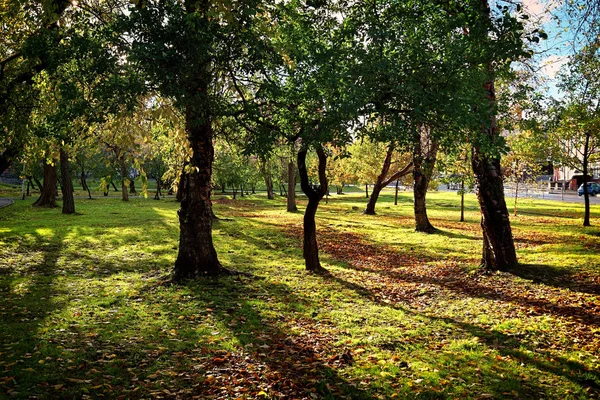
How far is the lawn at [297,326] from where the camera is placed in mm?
6070

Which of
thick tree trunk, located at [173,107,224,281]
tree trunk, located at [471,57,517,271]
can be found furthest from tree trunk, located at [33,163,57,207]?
tree trunk, located at [471,57,517,271]

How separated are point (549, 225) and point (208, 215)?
22349 mm

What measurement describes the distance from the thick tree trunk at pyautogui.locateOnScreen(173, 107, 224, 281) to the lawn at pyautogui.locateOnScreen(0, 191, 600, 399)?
630 mm

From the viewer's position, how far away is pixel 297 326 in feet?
29.0

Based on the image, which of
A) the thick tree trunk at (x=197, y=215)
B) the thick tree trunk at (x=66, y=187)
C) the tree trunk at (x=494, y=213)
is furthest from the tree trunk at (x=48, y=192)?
the tree trunk at (x=494, y=213)

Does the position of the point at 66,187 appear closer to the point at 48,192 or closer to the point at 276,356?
the point at 48,192

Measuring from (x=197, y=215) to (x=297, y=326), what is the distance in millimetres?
4573

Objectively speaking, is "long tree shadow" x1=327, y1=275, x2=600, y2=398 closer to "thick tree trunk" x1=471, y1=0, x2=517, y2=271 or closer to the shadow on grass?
the shadow on grass

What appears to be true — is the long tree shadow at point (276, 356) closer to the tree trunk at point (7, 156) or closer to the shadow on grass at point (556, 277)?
the shadow on grass at point (556, 277)

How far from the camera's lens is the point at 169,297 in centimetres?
1054

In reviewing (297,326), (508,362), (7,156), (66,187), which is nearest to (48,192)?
(66,187)

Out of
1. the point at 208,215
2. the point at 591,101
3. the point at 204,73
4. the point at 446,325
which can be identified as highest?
the point at 591,101

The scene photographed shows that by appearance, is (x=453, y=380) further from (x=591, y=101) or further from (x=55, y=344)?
(x=591, y=101)

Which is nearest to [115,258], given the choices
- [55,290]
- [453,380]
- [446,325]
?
[55,290]
